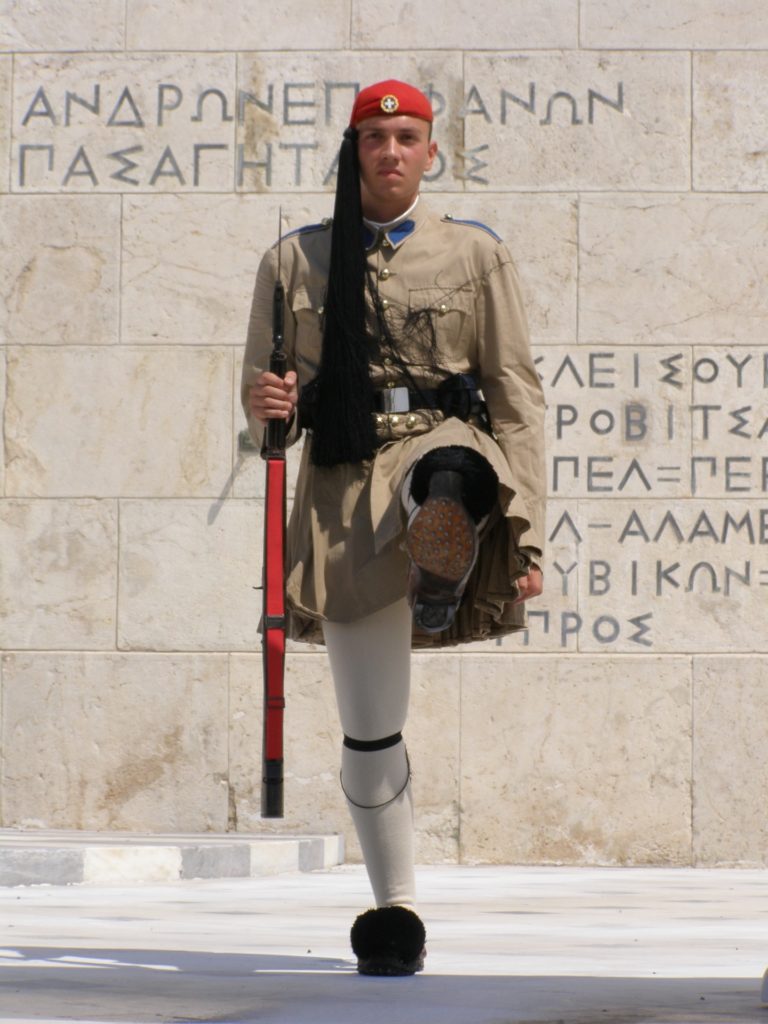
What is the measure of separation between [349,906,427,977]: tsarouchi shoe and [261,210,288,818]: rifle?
32 cm

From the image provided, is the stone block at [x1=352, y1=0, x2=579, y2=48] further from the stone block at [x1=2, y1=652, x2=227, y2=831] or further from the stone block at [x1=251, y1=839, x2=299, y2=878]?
the stone block at [x1=251, y1=839, x2=299, y2=878]

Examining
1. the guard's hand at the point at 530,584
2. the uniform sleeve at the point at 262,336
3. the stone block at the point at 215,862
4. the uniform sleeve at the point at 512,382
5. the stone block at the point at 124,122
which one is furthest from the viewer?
the stone block at the point at 124,122

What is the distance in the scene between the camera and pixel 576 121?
8.54 meters

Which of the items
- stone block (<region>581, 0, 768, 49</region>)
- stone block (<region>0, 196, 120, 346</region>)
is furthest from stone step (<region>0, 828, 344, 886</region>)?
stone block (<region>581, 0, 768, 49</region>)

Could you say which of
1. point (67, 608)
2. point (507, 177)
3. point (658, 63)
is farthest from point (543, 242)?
point (67, 608)

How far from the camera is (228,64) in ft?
28.3

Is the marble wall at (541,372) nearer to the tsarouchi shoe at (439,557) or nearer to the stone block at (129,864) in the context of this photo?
the stone block at (129,864)

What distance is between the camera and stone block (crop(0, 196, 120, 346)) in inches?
337

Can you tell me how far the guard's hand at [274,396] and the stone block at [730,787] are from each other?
427 cm

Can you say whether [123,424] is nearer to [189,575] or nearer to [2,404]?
[2,404]

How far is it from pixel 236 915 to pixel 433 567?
2306mm

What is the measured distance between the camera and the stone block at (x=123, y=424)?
27.8 ft

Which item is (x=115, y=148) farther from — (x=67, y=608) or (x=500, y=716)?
(x=500, y=716)

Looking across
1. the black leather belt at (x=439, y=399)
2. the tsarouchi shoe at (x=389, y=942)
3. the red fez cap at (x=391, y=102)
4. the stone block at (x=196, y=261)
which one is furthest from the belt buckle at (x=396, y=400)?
the stone block at (x=196, y=261)
